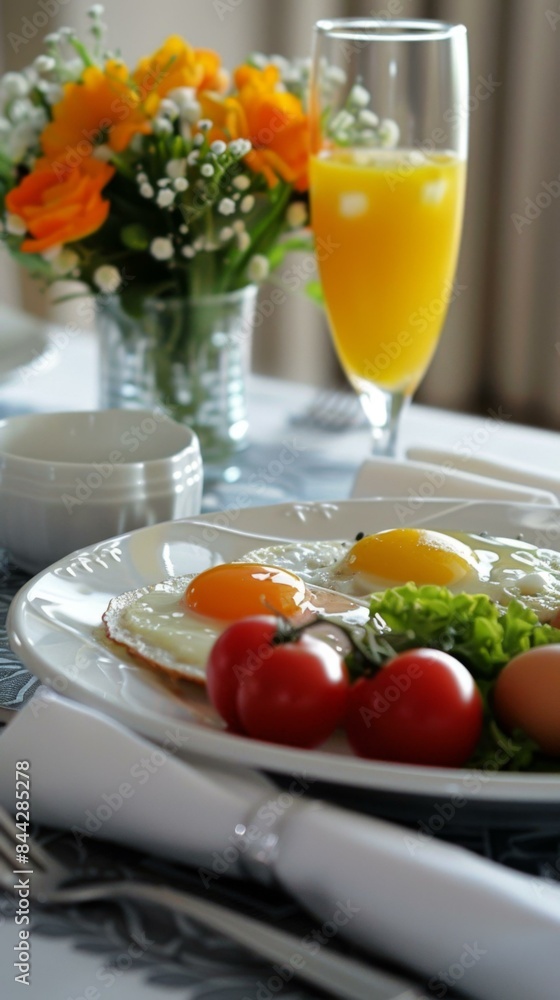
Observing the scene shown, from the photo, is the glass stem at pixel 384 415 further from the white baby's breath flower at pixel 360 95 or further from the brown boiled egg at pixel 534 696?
the brown boiled egg at pixel 534 696

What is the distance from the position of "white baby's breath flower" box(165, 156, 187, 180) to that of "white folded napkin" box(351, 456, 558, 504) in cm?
39

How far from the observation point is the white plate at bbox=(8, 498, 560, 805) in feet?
2.05

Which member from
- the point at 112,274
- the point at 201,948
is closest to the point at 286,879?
the point at 201,948

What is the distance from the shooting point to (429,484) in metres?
1.18

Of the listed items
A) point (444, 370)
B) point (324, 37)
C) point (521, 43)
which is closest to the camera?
point (324, 37)

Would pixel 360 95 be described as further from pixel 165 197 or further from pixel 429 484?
pixel 429 484

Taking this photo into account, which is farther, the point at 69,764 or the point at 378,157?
the point at 378,157

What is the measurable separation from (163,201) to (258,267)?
164 millimetres

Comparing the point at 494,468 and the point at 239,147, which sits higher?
the point at 239,147

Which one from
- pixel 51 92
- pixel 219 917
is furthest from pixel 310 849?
pixel 51 92

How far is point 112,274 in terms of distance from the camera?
1310 mm

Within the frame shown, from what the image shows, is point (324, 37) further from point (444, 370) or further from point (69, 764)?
point (444, 370)

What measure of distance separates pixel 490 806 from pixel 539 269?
244 cm

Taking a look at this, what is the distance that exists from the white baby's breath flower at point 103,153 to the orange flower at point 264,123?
124mm
